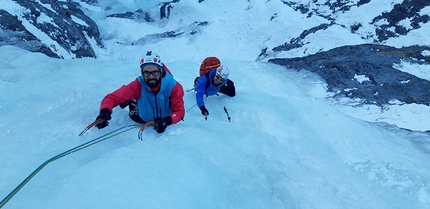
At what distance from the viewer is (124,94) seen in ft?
11.6

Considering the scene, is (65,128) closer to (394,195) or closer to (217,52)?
(394,195)

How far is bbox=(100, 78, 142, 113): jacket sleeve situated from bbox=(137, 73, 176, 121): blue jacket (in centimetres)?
7

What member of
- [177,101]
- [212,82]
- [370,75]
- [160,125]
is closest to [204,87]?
[212,82]

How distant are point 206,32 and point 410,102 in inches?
634

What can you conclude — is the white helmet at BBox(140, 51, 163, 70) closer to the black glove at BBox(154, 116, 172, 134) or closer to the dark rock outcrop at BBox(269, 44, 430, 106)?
the black glove at BBox(154, 116, 172, 134)

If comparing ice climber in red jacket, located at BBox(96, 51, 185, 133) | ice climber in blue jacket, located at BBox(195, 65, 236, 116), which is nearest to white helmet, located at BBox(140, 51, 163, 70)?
ice climber in red jacket, located at BBox(96, 51, 185, 133)

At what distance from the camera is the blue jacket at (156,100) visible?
3539 millimetres

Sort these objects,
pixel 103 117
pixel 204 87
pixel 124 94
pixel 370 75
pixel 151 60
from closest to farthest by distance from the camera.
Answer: pixel 103 117, pixel 151 60, pixel 124 94, pixel 204 87, pixel 370 75

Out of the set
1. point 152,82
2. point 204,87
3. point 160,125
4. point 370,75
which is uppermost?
point 152,82

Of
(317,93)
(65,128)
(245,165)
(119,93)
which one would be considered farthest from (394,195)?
(317,93)

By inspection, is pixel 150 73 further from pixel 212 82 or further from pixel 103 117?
pixel 212 82

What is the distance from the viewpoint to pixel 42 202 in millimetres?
2180

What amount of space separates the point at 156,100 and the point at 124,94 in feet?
1.23

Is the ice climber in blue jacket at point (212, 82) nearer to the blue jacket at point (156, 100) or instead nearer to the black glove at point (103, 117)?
the blue jacket at point (156, 100)
